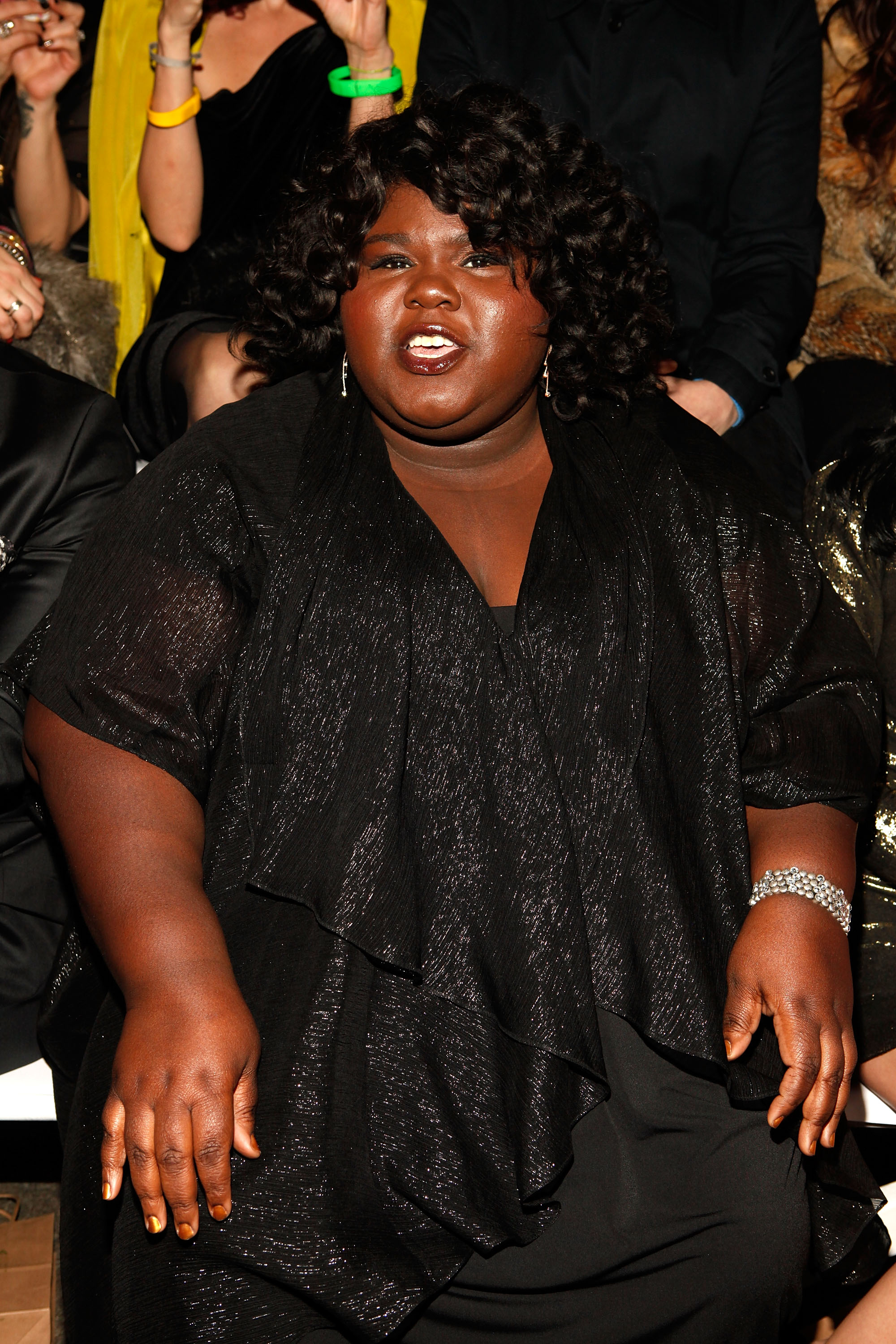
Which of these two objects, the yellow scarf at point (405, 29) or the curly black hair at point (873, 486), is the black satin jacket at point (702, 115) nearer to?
the yellow scarf at point (405, 29)

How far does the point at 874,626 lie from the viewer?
6.62 feet

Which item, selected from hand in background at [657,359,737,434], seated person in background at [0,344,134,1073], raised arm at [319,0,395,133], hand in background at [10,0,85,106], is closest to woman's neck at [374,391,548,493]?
seated person in background at [0,344,134,1073]

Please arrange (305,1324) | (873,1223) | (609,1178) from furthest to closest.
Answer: (873,1223), (609,1178), (305,1324)

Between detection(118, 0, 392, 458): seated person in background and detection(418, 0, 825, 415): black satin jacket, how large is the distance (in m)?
0.26

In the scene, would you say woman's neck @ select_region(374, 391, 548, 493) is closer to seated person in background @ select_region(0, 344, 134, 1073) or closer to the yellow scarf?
seated person in background @ select_region(0, 344, 134, 1073)

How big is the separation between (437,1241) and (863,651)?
924 mm

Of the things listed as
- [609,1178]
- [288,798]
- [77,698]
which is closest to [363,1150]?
[609,1178]

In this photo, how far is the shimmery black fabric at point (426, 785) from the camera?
1439 millimetres

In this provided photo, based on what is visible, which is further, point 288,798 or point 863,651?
point 863,651

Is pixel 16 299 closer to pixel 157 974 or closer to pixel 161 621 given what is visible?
pixel 161 621

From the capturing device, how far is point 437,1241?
1.42m

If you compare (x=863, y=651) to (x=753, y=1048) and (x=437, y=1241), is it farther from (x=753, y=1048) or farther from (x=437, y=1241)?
(x=437, y=1241)

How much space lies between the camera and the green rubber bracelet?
2445 millimetres

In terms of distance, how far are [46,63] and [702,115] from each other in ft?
4.12
